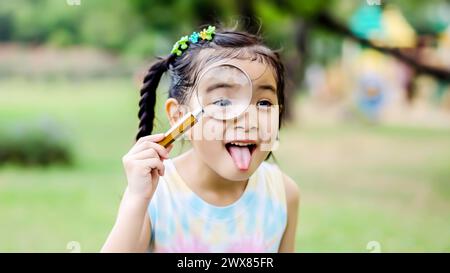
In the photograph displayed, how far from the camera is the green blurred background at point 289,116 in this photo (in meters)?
5.66

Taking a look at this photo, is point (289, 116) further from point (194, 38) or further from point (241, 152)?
point (241, 152)

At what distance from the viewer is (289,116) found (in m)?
12.9

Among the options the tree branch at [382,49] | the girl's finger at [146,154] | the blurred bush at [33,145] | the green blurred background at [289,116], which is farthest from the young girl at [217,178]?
the tree branch at [382,49]

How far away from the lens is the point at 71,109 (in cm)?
1286

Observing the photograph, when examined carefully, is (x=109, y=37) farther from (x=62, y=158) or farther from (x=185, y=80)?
(x=185, y=80)

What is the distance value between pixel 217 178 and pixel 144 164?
36 cm

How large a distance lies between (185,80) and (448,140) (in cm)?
1039

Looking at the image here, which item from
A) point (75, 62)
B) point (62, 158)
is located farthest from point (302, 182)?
point (75, 62)

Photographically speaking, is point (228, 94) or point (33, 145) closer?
Answer: point (228, 94)

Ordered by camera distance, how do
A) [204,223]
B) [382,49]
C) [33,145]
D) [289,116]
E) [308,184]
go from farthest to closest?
[289,116] → [382,49] → [33,145] → [308,184] → [204,223]

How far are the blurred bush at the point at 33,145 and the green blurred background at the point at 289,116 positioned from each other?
0.01 metres

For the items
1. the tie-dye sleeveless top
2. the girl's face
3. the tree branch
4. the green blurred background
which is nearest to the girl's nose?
the girl's face

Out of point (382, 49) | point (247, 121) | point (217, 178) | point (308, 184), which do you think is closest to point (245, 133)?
point (247, 121)

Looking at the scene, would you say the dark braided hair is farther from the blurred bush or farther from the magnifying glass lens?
the blurred bush
